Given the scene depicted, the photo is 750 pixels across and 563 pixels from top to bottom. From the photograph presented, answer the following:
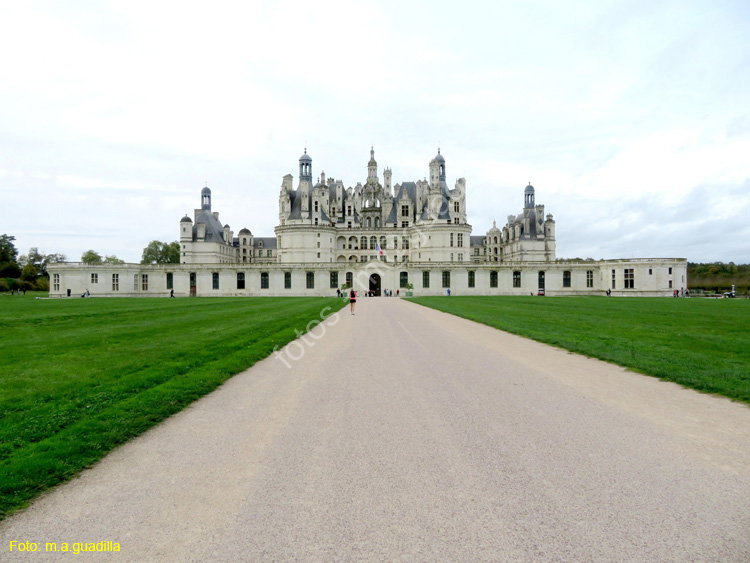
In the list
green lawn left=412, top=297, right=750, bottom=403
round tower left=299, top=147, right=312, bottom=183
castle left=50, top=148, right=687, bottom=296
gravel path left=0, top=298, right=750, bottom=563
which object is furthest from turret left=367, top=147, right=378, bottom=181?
gravel path left=0, top=298, right=750, bottom=563

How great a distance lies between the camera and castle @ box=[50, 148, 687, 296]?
2945 inches

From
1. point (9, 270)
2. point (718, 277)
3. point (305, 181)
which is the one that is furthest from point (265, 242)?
point (718, 277)

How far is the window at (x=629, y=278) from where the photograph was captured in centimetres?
7362

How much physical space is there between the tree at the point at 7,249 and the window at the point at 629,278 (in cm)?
12000

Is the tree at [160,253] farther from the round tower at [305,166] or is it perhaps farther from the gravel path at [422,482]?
the gravel path at [422,482]

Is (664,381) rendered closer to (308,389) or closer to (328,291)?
(308,389)

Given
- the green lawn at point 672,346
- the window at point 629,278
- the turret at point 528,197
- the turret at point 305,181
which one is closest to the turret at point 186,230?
the turret at point 305,181

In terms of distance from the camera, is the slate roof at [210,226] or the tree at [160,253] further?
the tree at [160,253]

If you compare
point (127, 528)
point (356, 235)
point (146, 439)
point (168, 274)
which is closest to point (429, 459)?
point (127, 528)

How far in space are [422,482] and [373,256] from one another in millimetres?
93217

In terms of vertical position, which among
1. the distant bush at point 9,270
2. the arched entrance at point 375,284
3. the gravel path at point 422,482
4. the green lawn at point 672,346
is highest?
the distant bush at point 9,270

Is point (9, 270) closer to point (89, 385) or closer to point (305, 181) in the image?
point (305, 181)

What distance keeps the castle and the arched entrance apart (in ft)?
0.60

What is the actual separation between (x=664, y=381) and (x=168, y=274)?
258ft
